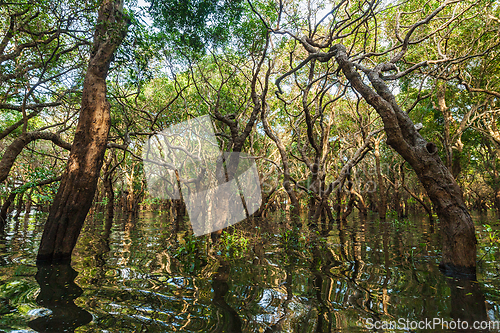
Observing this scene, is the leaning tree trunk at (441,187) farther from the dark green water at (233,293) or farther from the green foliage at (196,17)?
the green foliage at (196,17)

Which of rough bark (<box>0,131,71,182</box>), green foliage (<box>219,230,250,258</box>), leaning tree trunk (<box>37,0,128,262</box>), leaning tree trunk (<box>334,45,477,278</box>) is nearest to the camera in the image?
leaning tree trunk (<box>334,45,477,278</box>)

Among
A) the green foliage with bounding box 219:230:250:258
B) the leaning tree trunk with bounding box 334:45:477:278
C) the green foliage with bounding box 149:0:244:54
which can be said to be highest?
the green foliage with bounding box 149:0:244:54

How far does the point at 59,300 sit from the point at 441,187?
4779 millimetres

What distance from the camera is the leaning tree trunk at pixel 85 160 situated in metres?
4.30

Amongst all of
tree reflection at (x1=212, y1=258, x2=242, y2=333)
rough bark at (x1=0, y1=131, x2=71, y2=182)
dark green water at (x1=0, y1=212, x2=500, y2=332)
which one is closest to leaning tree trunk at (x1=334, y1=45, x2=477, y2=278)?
dark green water at (x1=0, y1=212, x2=500, y2=332)

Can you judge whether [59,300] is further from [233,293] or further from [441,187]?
[441,187]

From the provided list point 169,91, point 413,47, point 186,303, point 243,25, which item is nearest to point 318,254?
point 186,303

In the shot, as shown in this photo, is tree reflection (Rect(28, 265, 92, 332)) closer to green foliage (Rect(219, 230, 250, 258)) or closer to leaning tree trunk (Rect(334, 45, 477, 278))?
green foliage (Rect(219, 230, 250, 258))

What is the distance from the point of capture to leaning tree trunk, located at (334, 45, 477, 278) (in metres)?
3.48

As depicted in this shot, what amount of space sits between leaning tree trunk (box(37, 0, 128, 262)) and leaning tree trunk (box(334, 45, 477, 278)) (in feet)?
14.6

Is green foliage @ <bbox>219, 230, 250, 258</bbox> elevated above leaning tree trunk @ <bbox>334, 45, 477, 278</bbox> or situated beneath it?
situated beneath

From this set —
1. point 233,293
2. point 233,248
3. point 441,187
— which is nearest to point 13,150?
point 233,248

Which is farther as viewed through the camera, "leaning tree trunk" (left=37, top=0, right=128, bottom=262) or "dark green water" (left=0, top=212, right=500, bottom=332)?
"leaning tree trunk" (left=37, top=0, right=128, bottom=262)

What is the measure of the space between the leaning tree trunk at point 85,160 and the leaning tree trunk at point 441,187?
4.46 meters
